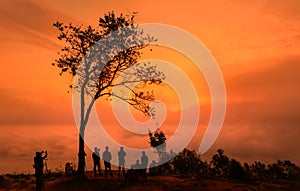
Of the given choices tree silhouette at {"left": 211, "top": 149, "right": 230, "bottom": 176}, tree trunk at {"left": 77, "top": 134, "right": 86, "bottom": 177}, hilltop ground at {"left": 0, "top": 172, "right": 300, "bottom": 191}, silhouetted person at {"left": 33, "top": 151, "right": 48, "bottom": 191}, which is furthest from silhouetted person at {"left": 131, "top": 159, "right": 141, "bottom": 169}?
tree silhouette at {"left": 211, "top": 149, "right": 230, "bottom": 176}

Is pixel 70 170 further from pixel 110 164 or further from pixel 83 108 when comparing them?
pixel 83 108

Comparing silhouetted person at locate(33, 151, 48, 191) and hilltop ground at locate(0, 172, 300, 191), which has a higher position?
silhouetted person at locate(33, 151, 48, 191)

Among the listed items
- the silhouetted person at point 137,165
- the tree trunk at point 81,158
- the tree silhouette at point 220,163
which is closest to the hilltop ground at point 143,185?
the tree trunk at point 81,158

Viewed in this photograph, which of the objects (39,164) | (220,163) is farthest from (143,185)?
(220,163)

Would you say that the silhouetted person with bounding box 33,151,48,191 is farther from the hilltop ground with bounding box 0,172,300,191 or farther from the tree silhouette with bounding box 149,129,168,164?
the tree silhouette with bounding box 149,129,168,164

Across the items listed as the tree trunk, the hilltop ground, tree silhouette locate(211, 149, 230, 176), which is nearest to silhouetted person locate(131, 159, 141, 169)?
the hilltop ground

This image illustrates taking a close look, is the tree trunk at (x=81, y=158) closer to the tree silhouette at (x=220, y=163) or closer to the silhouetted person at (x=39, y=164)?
the silhouetted person at (x=39, y=164)

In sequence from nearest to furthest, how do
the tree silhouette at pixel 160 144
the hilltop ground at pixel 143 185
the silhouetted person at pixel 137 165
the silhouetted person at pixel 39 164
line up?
the silhouetted person at pixel 39 164 → the hilltop ground at pixel 143 185 → the silhouetted person at pixel 137 165 → the tree silhouette at pixel 160 144

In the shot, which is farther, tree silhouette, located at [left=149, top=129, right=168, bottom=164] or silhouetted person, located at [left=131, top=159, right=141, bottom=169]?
tree silhouette, located at [left=149, top=129, right=168, bottom=164]

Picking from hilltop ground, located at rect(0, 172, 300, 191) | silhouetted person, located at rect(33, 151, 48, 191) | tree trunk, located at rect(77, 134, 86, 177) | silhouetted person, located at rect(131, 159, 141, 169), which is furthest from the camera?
silhouetted person, located at rect(131, 159, 141, 169)

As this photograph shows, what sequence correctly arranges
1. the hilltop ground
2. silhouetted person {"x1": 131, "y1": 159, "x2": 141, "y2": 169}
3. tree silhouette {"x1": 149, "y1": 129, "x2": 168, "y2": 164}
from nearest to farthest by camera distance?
the hilltop ground
silhouetted person {"x1": 131, "y1": 159, "x2": 141, "y2": 169}
tree silhouette {"x1": 149, "y1": 129, "x2": 168, "y2": 164}

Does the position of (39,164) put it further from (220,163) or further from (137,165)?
(220,163)

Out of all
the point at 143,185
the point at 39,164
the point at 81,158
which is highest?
the point at 81,158

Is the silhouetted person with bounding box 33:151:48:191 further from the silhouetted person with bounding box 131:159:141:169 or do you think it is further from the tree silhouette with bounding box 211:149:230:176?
the tree silhouette with bounding box 211:149:230:176
